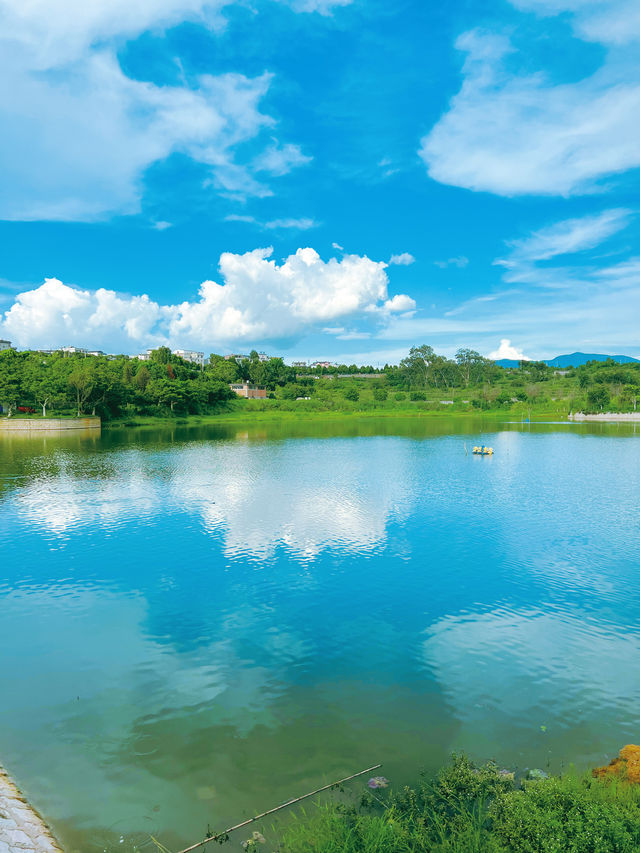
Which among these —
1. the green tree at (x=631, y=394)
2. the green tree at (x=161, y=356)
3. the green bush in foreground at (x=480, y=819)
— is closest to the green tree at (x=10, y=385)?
the green tree at (x=161, y=356)

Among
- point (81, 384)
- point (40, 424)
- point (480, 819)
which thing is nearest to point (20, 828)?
point (480, 819)

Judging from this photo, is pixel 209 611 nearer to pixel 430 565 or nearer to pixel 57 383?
pixel 430 565

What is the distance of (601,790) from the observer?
24.8 ft

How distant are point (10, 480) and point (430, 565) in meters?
34.2

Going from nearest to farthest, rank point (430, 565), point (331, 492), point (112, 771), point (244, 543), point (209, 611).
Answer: point (112, 771)
point (209, 611)
point (430, 565)
point (244, 543)
point (331, 492)

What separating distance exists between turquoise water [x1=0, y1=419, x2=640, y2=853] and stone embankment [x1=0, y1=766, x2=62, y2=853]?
0.80 feet

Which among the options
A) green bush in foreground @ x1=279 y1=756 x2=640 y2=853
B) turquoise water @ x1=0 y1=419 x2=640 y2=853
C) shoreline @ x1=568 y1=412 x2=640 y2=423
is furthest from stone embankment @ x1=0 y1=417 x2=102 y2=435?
shoreline @ x1=568 y1=412 x2=640 y2=423

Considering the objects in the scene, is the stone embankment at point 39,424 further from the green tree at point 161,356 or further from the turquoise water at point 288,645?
the green tree at point 161,356

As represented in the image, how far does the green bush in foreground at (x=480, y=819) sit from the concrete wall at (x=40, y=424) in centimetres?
8856

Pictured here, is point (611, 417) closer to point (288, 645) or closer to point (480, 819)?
point (288, 645)

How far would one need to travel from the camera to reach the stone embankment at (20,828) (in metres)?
7.35

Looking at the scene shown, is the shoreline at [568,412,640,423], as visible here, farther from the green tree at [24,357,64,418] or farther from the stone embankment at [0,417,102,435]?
the green tree at [24,357,64,418]

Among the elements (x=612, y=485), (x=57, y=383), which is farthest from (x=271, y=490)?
(x=57, y=383)

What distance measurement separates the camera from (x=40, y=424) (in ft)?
276
